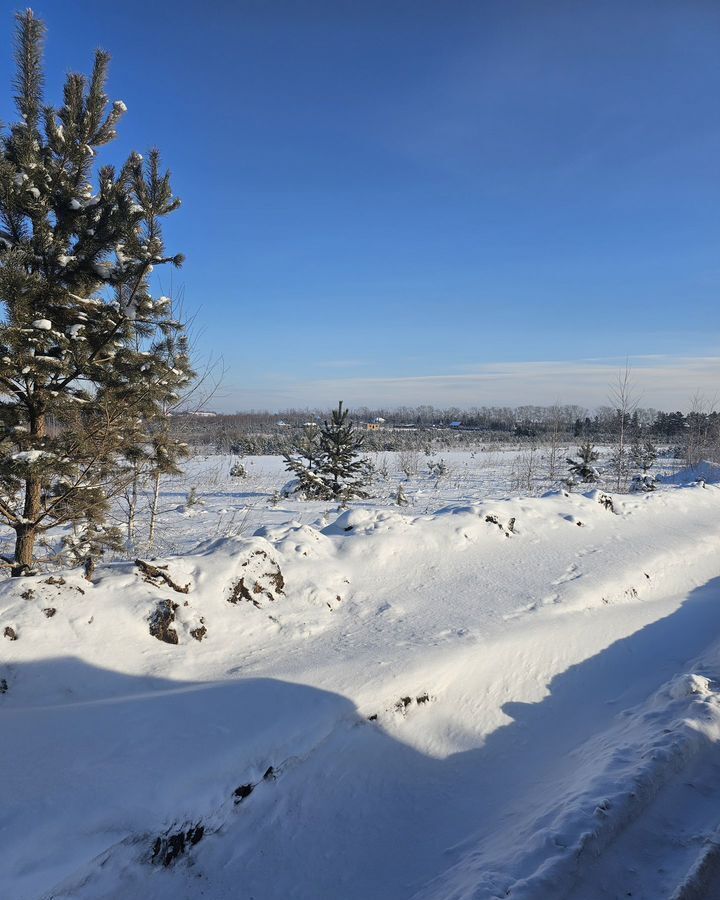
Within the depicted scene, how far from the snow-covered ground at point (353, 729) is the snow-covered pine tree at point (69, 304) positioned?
0.89 meters

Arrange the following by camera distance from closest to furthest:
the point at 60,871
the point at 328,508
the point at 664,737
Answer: the point at 60,871, the point at 664,737, the point at 328,508

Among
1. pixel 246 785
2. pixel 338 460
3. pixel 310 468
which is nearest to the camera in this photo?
pixel 246 785

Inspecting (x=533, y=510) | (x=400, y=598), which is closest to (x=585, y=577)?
(x=533, y=510)

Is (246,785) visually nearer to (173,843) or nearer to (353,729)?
(173,843)

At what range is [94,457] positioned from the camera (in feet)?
15.0

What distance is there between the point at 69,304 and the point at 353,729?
4199mm

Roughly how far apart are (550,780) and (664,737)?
792 mm

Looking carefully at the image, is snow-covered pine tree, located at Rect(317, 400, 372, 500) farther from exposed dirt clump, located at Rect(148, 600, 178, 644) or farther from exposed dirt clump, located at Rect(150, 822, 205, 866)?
exposed dirt clump, located at Rect(150, 822, 205, 866)

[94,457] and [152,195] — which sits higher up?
[152,195]

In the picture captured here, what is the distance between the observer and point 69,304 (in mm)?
4465

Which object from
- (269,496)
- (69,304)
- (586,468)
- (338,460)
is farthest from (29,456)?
(586,468)

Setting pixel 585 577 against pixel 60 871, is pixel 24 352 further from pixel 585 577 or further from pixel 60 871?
pixel 585 577

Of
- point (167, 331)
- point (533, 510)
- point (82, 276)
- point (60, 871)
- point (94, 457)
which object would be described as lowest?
point (60, 871)

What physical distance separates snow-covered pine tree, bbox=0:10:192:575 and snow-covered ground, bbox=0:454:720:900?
2.92 feet
